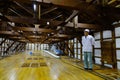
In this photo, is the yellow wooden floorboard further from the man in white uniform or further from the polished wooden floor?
the man in white uniform

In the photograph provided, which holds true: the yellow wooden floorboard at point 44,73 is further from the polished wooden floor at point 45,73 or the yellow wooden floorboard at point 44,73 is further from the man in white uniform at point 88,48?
the man in white uniform at point 88,48

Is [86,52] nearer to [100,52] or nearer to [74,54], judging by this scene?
[100,52]

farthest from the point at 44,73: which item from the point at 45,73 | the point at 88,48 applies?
the point at 88,48

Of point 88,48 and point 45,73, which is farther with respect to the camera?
point 88,48

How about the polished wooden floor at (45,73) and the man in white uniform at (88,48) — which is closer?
the polished wooden floor at (45,73)

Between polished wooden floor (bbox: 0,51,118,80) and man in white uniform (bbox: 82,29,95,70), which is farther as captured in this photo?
man in white uniform (bbox: 82,29,95,70)

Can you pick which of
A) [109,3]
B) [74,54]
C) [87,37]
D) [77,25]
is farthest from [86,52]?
[74,54]

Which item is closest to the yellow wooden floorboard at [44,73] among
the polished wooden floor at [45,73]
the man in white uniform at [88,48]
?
the polished wooden floor at [45,73]

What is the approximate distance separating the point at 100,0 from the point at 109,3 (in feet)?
0.89

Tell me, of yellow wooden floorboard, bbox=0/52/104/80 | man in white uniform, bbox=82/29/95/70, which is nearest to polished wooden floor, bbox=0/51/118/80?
yellow wooden floorboard, bbox=0/52/104/80

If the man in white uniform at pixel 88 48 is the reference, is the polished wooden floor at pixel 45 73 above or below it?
below

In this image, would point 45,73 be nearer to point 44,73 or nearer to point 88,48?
point 44,73

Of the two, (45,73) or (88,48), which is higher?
(88,48)

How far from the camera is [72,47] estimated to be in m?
11.5
